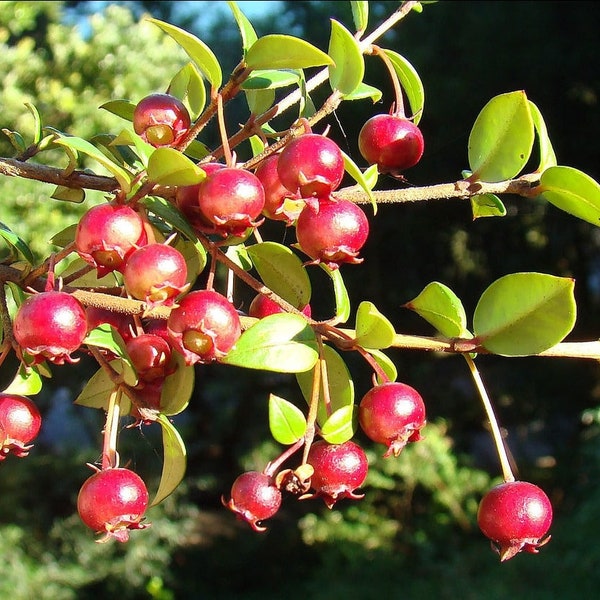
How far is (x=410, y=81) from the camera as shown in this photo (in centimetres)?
66

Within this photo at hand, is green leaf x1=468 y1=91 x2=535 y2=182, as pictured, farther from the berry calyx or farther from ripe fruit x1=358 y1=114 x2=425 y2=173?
the berry calyx

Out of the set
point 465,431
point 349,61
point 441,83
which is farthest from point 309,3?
point 349,61

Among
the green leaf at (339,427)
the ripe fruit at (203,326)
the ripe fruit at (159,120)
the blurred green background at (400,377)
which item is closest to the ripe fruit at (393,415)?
the green leaf at (339,427)

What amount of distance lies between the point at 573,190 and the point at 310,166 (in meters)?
0.20

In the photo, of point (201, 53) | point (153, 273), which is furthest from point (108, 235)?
point (201, 53)

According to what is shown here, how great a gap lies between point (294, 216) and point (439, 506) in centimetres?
371

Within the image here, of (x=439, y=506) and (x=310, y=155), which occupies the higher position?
(x=310, y=155)

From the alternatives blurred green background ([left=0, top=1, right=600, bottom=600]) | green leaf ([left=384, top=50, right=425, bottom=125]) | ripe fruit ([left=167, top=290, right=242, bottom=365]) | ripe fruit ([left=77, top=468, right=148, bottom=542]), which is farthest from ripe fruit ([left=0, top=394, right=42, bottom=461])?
blurred green background ([left=0, top=1, right=600, bottom=600])

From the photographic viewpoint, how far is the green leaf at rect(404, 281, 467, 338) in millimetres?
512

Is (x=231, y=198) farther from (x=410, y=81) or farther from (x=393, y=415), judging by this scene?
(x=410, y=81)

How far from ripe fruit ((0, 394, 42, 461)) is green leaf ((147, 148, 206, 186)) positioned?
20cm

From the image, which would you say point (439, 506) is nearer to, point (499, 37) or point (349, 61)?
point (499, 37)

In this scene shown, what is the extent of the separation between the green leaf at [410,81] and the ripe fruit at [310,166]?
22 centimetres

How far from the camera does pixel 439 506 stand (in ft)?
13.1
